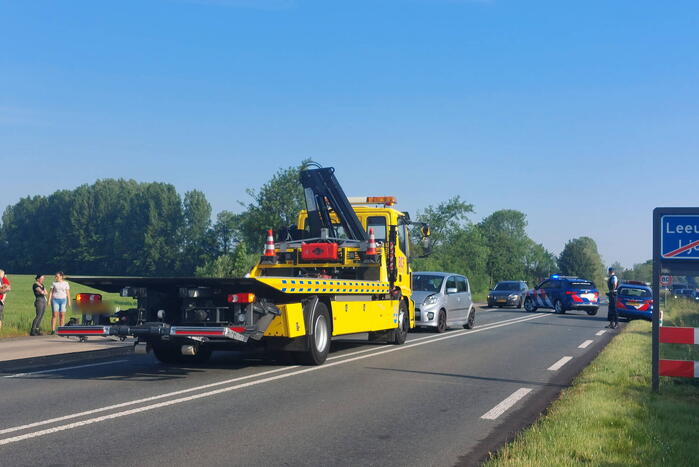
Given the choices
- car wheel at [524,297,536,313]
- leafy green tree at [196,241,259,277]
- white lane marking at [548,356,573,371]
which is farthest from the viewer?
leafy green tree at [196,241,259,277]

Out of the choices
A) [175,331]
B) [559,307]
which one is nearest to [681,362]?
[175,331]

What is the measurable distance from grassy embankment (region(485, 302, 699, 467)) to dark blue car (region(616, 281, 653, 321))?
17.0m

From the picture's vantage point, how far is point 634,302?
27047 millimetres

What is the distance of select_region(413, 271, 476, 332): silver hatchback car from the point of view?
19.5 metres

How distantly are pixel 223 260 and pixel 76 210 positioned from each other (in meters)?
66.8

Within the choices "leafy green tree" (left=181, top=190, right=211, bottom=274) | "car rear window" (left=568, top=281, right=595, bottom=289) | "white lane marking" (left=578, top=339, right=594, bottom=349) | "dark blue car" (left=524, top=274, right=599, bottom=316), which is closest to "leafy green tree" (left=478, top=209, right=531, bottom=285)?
"leafy green tree" (left=181, top=190, right=211, bottom=274)

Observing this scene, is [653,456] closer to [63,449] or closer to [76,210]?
[63,449]

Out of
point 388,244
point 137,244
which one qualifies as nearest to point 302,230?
point 388,244

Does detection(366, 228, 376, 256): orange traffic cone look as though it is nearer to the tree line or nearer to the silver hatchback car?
the silver hatchback car

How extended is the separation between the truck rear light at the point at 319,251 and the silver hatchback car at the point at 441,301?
5.33 metres

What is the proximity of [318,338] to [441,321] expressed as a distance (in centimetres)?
873

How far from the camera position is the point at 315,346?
11.6m

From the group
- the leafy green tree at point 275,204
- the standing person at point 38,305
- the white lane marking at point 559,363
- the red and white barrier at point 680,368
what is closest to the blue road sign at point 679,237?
the red and white barrier at point 680,368

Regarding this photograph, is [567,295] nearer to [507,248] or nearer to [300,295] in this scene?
[300,295]
